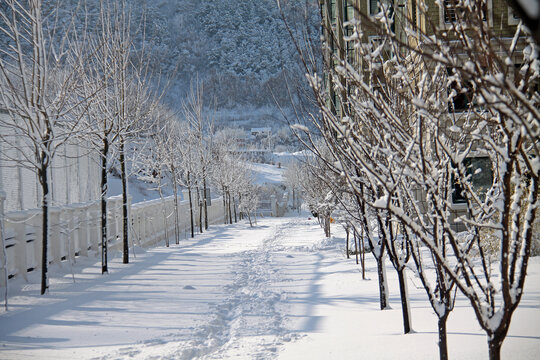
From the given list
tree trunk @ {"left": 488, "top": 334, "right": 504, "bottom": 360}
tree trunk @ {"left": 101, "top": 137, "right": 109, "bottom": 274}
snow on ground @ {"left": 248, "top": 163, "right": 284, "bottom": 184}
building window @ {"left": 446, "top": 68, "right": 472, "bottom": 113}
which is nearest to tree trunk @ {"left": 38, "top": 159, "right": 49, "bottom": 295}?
tree trunk @ {"left": 101, "top": 137, "right": 109, "bottom": 274}

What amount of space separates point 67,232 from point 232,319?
4783 millimetres

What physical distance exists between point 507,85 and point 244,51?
18306 centimetres

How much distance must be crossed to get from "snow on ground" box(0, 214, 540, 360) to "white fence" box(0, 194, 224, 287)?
0.55 meters

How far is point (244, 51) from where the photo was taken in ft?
582

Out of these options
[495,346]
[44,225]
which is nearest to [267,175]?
[44,225]

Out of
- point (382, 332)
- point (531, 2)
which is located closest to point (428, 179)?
point (531, 2)

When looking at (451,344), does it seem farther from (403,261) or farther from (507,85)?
(507,85)

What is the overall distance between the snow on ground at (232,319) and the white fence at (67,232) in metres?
0.55

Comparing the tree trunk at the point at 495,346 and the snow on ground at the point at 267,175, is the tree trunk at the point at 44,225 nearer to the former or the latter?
the tree trunk at the point at 495,346

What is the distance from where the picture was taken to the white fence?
316 inches

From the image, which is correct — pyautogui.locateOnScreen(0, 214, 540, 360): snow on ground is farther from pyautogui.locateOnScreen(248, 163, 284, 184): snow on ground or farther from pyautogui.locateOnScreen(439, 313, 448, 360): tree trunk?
pyautogui.locateOnScreen(248, 163, 284, 184): snow on ground

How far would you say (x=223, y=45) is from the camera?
17325 centimetres

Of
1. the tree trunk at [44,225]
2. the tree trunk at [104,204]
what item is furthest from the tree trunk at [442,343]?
the tree trunk at [104,204]

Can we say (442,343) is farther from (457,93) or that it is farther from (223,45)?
(223,45)
